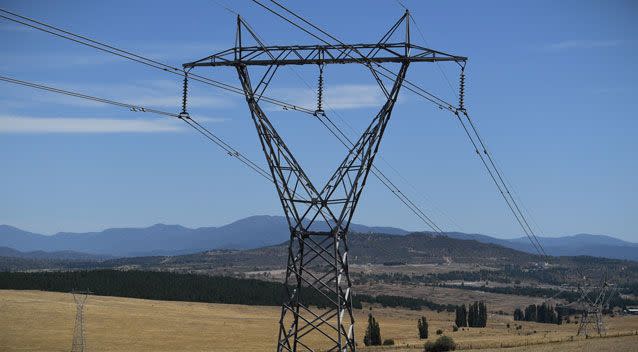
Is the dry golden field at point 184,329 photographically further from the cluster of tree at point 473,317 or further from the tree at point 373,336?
the tree at point 373,336

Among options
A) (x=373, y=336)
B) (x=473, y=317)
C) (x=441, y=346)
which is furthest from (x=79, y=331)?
(x=473, y=317)

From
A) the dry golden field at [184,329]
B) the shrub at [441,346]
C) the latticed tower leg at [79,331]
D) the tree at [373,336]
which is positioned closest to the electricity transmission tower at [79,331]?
the latticed tower leg at [79,331]

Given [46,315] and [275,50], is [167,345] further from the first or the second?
[275,50]

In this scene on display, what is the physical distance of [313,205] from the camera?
38.2m

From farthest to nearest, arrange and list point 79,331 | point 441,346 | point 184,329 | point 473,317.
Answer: point 473,317 < point 184,329 < point 79,331 < point 441,346

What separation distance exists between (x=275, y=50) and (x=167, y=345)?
80.0m

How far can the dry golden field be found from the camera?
95375 mm

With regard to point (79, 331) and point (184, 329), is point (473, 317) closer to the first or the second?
point (184, 329)

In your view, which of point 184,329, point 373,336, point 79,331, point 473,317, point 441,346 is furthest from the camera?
point 473,317

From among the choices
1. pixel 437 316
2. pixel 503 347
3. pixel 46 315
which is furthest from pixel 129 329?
pixel 437 316

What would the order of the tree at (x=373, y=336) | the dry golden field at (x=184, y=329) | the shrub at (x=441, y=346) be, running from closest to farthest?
the shrub at (x=441, y=346), the dry golden field at (x=184, y=329), the tree at (x=373, y=336)

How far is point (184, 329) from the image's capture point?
5531 inches

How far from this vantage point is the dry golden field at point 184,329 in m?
95.4

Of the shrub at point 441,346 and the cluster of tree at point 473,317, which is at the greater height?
the cluster of tree at point 473,317
